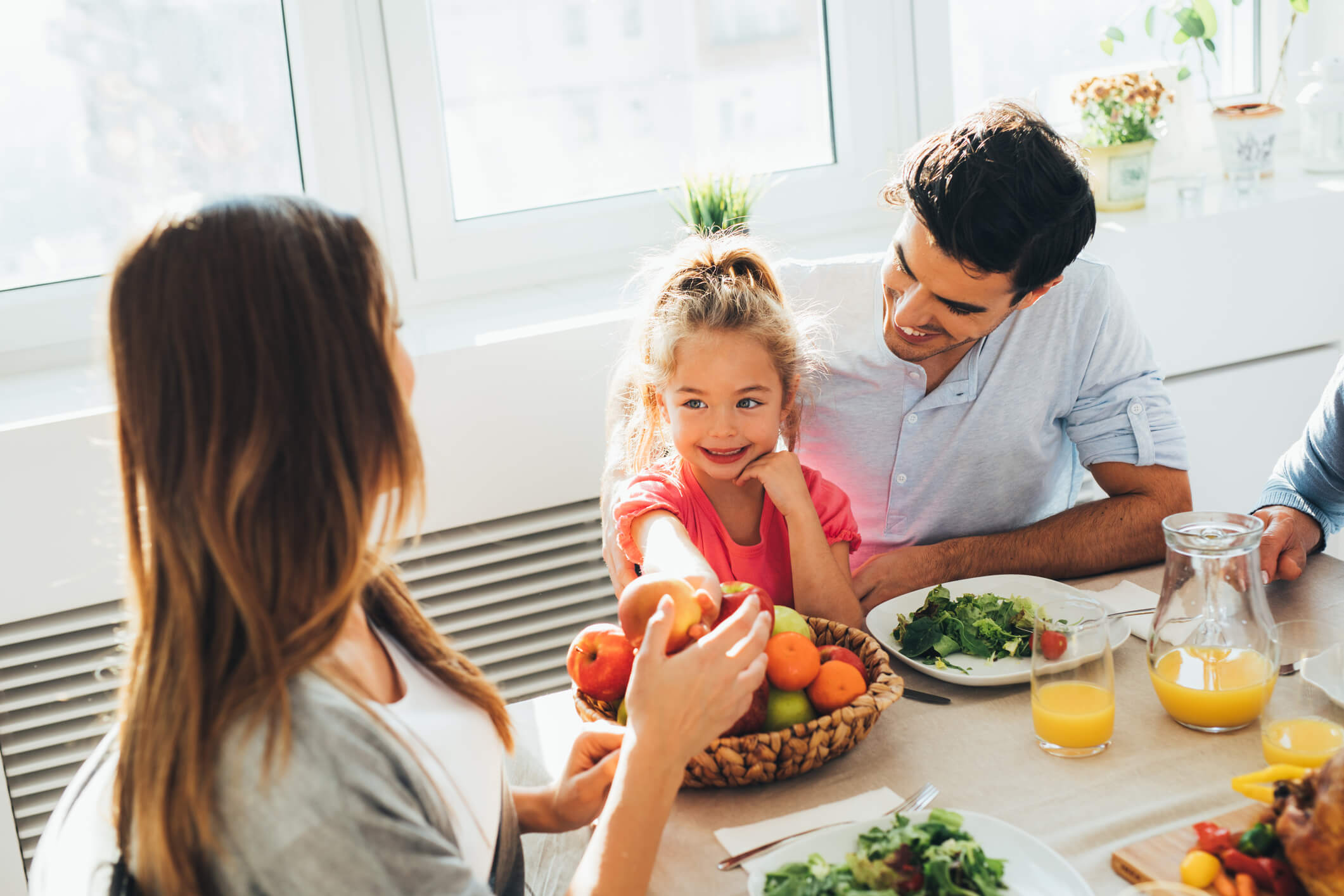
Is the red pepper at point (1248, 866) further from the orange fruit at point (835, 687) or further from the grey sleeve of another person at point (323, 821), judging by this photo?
the grey sleeve of another person at point (323, 821)

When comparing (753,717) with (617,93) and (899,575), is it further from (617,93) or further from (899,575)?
(617,93)

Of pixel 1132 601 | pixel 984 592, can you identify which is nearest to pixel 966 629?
pixel 984 592

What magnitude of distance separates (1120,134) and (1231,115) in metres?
0.33

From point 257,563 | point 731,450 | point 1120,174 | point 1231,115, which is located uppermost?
point 1231,115

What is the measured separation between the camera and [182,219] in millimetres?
690

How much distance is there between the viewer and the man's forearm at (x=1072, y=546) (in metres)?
1.43

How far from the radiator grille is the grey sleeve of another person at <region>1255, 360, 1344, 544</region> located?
1.16 metres

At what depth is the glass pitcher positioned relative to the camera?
1016mm

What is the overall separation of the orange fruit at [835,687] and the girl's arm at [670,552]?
13 cm

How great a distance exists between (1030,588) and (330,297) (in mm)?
954

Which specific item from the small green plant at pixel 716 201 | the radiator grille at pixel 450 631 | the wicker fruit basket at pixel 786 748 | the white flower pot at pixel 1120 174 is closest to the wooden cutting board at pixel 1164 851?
the wicker fruit basket at pixel 786 748

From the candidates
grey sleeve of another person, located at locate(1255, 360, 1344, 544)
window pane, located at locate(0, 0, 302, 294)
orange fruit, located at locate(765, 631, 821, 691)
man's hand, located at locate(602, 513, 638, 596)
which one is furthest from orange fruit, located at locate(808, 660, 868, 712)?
window pane, located at locate(0, 0, 302, 294)

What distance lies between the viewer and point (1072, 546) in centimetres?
144

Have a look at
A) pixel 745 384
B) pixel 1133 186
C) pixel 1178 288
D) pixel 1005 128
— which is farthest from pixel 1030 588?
pixel 1133 186
